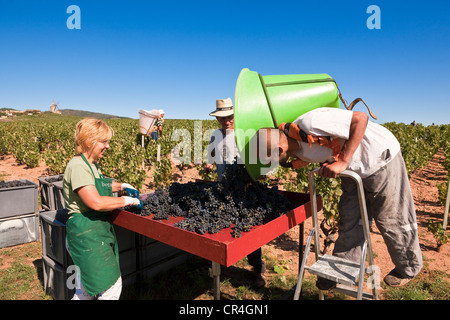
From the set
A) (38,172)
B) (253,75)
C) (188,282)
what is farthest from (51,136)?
(253,75)

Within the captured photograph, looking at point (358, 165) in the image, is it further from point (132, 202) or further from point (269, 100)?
point (132, 202)

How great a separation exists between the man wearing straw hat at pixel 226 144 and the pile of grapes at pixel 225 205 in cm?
94

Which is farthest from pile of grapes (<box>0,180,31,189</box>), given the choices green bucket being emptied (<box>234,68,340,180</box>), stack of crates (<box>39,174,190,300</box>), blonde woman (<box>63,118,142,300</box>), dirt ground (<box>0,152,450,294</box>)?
green bucket being emptied (<box>234,68,340,180</box>)

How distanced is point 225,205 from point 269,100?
946 mm

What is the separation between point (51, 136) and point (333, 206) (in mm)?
16932

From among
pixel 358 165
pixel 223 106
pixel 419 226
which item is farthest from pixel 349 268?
pixel 419 226

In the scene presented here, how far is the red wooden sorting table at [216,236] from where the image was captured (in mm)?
1817

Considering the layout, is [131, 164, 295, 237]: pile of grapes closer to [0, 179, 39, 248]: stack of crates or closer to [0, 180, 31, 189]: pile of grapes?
[0, 179, 39, 248]: stack of crates

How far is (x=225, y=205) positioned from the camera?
2479 mm

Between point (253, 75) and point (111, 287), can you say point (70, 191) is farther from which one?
point (253, 75)

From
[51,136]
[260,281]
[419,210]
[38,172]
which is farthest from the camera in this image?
[51,136]

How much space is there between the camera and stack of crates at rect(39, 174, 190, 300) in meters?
3.00

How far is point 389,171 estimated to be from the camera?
7.50 feet
